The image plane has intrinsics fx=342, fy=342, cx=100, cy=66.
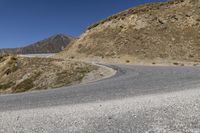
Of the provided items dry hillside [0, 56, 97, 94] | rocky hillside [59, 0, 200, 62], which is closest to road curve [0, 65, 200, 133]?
dry hillside [0, 56, 97, 94]

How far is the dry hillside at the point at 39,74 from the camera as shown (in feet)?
101

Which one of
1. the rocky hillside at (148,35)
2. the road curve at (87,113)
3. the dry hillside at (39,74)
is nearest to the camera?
the road curve at (87,113)

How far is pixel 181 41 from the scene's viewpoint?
51281 millimetres

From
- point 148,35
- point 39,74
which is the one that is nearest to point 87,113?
point 39,74

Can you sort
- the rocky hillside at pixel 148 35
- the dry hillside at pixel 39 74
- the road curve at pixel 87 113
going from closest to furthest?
the road curve at pixel 87 113
the dry hillside at pixel 39 74
the rocky hillside at pixel 148 35

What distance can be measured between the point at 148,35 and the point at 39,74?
1008 inches

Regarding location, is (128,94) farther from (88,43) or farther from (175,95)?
(88,43)

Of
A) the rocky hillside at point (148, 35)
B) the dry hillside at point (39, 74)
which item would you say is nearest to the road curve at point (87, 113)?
the dry hillside at point (39, 74)

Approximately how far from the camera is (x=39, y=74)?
3447 centimetres

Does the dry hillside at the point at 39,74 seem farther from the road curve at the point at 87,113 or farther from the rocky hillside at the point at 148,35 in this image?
the rocky hillside at the point at 148,35

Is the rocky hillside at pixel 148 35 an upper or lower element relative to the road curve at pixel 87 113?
upper

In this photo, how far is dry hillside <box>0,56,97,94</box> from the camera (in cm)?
3089

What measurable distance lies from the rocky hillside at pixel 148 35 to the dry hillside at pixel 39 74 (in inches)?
539

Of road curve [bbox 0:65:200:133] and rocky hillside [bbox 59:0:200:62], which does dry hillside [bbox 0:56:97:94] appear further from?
rocky hillside [bbox 59:0:200:62]
